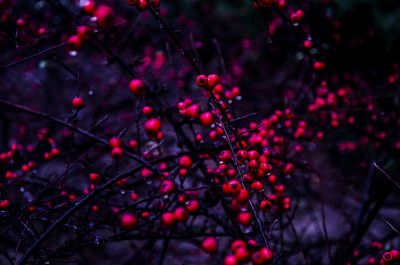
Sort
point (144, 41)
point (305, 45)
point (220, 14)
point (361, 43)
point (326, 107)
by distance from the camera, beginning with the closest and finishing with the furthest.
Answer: point (305, 45) < point (326, 107) < point (361, 43) < point (220, 14) < point (144, 41)

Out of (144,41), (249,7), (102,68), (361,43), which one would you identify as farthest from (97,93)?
(361,43)

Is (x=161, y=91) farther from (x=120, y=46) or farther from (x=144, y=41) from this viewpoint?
(x=144, y=41)

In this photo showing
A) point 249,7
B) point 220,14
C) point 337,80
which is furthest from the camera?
point 220,14

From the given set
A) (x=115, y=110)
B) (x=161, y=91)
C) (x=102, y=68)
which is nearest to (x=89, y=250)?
(x=161, y=91)

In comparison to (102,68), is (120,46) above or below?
below

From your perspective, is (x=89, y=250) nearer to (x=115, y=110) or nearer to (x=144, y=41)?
(x=115, y=110)

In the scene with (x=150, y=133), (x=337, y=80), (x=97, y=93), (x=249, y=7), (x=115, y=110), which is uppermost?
(x=249, y=7)

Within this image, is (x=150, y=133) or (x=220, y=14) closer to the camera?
(x=150, y=133)
